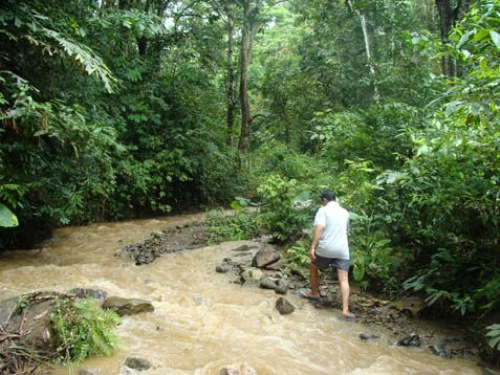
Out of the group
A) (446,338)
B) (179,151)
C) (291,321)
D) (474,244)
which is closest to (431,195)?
(474,244)

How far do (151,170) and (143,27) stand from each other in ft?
15.7

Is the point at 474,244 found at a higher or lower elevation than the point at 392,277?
higher

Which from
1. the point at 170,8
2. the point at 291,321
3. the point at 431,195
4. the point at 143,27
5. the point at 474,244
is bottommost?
the point at 291,321

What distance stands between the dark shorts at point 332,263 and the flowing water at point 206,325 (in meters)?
0.66

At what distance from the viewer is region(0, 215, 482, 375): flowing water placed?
452cm

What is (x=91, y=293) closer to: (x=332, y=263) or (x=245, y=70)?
(x=332, y=263)

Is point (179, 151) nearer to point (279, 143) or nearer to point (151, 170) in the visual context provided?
point (151, 170)

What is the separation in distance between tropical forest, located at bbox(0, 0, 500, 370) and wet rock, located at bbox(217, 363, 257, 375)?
2.47 meters

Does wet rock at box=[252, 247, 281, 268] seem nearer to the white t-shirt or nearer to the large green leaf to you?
the white t-shirt

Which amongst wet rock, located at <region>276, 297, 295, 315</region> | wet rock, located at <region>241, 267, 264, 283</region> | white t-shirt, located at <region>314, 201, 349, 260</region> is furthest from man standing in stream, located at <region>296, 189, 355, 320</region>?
wet rock, located at <region>241, 267, 264, 283</region>

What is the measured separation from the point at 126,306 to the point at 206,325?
42.7 inches

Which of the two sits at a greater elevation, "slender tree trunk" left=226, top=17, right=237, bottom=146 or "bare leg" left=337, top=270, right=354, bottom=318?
"slender tree trunk" left=226, top=17, right=237, bottom=146

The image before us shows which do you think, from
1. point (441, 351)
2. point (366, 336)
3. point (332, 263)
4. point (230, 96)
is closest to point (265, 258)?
point (332, 263)

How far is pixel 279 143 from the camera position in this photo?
20234 millimetres
